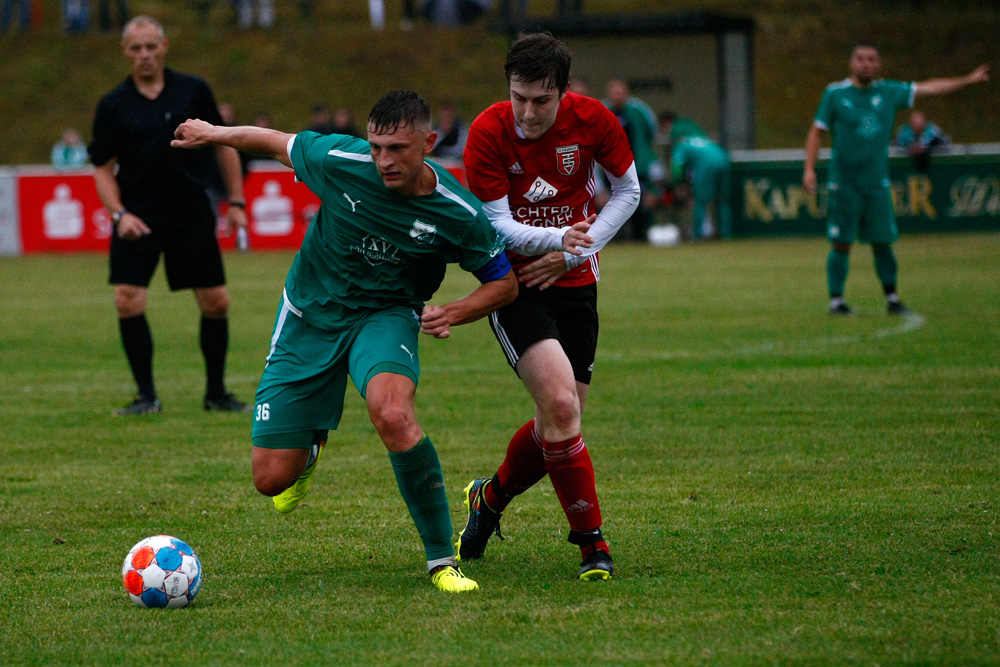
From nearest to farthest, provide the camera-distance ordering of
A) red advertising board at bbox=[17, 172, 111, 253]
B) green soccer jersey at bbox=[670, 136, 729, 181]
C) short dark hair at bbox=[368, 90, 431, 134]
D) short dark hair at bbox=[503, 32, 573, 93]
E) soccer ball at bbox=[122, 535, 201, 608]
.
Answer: soccer ball at bbox=[122, 535, 201, 608]
short dark hair at bbox=[368, 90, 431, 134]
short dark hair at bbox=[503, 32, 573, 93]
green soccer jersey at bbox=[670, 136, 729, 181]
red advertising board at bbox=[17, 172, 111, 253]

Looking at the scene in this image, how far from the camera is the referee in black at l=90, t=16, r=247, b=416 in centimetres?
842

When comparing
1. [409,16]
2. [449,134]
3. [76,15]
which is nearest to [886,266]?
[449,134]

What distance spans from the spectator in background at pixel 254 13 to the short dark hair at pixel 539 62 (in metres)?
36.5

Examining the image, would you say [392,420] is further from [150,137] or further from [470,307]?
[150,137]

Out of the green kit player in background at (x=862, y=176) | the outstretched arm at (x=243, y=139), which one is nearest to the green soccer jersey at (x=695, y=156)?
the green kit player in background at (x=862, y=176)

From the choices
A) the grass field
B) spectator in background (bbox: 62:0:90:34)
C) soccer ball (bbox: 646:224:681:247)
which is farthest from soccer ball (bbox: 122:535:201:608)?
spectator in background (bbox: 62:0:90:34)

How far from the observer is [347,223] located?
476 cm

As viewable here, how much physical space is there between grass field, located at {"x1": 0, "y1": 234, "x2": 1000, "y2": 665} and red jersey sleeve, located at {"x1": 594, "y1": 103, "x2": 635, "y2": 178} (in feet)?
4.81

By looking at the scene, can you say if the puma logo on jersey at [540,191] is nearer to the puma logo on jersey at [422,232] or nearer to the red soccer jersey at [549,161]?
the red soccer jersey at [549,161]

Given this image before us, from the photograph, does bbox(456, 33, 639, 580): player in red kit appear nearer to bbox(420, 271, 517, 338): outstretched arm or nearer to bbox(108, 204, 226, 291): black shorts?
bbox(420, 271, 517, 338): outstretched arm

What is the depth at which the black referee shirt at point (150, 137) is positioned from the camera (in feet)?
27.7

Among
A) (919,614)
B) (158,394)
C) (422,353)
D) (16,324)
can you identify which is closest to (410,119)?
(919,614)

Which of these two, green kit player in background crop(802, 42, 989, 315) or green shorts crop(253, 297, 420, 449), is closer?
green shorts crop(253, 297, 420, 449)

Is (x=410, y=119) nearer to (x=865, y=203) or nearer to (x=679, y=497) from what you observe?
(x=679, y=497)
